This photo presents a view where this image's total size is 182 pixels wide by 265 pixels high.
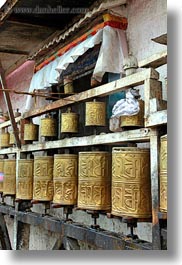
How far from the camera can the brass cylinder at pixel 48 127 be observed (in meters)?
1.70

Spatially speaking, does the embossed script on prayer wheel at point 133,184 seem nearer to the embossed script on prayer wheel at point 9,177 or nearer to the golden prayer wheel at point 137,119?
the golden prayer wheel at point 137,119

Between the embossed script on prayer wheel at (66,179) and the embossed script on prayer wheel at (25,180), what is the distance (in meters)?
0.27

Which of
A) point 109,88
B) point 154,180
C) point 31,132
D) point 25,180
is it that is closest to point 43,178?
point 25,180

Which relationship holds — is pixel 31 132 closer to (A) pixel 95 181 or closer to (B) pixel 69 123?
(B) pixel 69 123

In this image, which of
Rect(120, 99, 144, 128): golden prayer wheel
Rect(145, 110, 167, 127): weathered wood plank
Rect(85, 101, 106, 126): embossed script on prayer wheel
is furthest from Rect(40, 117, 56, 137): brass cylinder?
Result: Rect(145, 110, 167, 127): weathered wood plank

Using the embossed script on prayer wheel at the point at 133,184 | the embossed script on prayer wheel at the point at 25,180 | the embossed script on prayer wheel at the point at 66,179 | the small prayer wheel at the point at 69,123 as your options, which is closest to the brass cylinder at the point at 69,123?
the small prayer wheel at the point at 69,123

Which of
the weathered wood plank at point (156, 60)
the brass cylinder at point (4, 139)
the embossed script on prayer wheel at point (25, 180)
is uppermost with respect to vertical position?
the weathered wood plank at point (156, 60)

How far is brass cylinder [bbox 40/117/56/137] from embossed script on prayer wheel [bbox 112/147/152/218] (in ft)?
1.97

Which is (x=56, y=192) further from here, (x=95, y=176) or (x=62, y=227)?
(x=95, y=176)

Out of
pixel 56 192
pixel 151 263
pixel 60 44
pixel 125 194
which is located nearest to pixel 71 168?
pixel 56 192

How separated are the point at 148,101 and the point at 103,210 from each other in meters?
0.38

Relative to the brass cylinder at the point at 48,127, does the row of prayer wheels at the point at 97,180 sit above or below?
below

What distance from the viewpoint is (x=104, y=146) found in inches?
52.6

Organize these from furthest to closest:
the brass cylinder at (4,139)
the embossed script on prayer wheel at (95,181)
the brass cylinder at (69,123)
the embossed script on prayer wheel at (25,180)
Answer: the brass cylinder at (4,139), the embossed script on prayer wheel at (25,180), the brass cylinder at (69,123), the embossed script on prayer wheel at (95,181)
